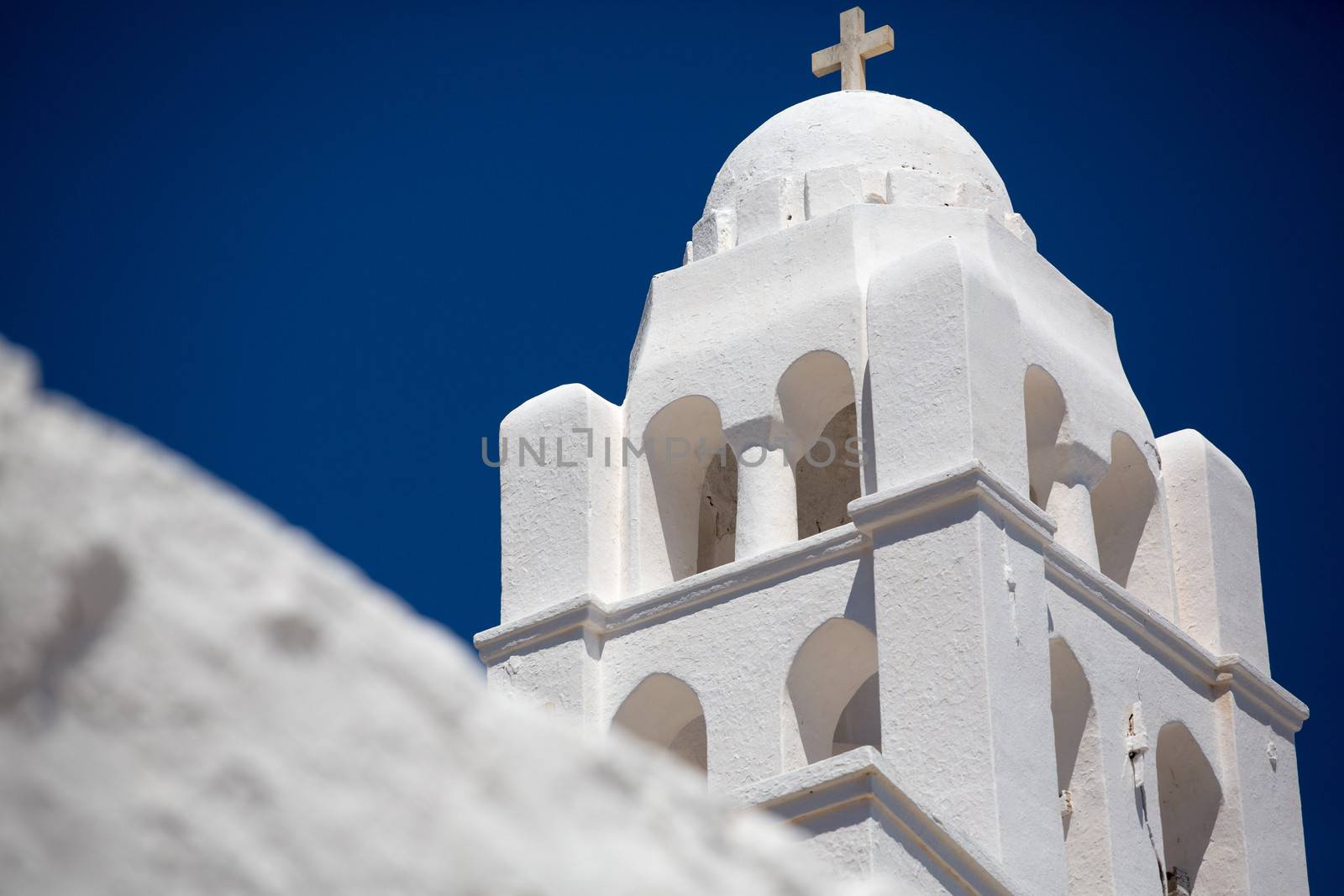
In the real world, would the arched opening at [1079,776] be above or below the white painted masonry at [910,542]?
below

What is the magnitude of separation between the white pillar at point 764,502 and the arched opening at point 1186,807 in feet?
8.80

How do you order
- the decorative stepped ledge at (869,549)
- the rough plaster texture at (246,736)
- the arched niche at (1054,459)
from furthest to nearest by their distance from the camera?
the arched niche at (1054,459)
the decorative stepped ledge at (869,549)
the rough plaster texture at (246,736)

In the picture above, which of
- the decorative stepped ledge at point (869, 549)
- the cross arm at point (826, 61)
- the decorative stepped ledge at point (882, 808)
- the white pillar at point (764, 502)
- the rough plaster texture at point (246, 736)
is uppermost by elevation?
the cross arm at point (826, 61)

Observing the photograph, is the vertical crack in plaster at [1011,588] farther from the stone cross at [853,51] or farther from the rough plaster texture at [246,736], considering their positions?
the rough plaster texture at [246,736]

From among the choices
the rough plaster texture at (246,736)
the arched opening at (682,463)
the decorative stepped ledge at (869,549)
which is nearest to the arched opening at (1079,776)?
the decorative stepped ledge at (869,549)

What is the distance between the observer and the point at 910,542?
43.7ft

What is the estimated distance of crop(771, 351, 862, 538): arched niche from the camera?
14.8 m

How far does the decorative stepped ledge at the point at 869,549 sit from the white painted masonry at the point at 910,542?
0.7 inches

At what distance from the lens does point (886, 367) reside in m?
14.0

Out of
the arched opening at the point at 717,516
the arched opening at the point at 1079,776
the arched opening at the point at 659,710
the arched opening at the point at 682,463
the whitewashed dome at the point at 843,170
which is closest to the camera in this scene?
the arched opening at the point at 1079,776

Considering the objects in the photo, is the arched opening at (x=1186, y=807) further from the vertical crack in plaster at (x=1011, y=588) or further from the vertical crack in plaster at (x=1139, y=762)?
the vertical crack in plaster at (x=1011, y=588)

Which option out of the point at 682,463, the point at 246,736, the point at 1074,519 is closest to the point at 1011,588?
the point at 1074,519

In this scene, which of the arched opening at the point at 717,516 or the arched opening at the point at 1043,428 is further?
the arched opening at the point at 717,516

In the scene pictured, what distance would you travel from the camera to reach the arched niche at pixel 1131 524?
15602 mm
